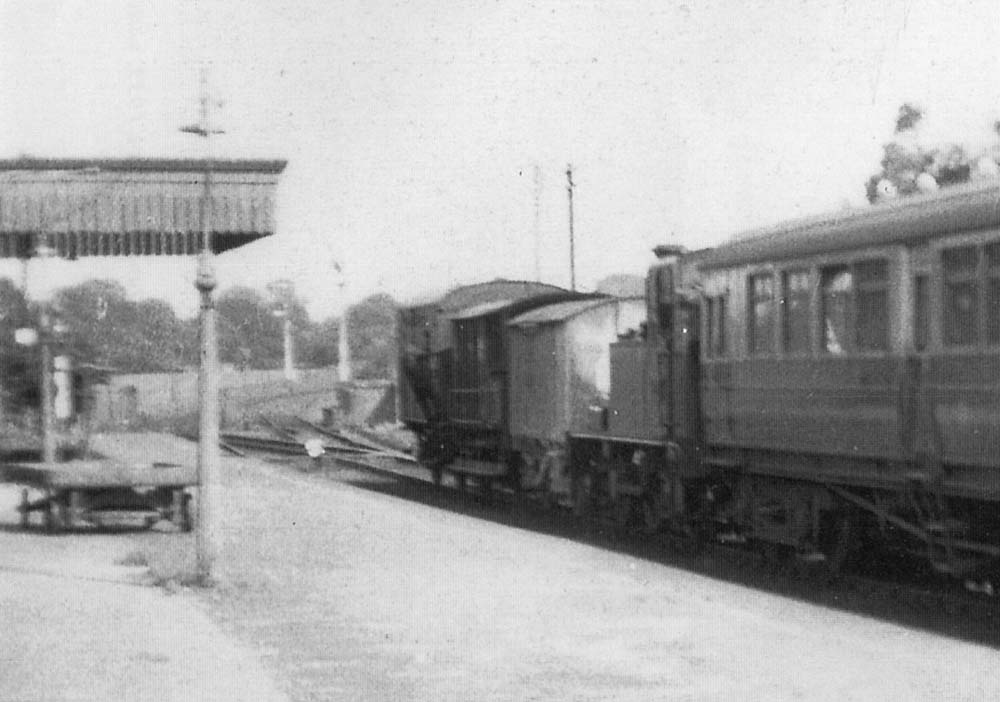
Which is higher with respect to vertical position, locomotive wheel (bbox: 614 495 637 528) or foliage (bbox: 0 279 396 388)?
foliage (bbox: 0 279 396 388)

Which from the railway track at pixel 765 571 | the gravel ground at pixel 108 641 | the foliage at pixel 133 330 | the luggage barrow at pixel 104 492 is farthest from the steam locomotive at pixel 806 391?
the foliage at pixel 133 330

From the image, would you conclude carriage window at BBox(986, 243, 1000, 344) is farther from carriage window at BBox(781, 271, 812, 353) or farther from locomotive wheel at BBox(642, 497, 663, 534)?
locomotive wheel at BBox(642, 497, 663, 534)

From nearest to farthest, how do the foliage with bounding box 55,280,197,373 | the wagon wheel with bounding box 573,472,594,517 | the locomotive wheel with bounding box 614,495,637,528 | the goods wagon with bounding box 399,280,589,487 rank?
the locomotive wheel with bounding box 614,495,637,528 < the wagon wheel with bounding box 573,472,594,517 < the goods wagon with bounding box 399,280,589,487 < the foliage with bounding box 55,280,197,373

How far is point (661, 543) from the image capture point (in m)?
18.6

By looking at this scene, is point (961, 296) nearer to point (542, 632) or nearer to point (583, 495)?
point (542, 632)

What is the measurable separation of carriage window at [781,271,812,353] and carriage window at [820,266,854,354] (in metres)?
0.27

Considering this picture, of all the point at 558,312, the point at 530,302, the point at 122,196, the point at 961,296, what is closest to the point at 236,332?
the point at 530,302

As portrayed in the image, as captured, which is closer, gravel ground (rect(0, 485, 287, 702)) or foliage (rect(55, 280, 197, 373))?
→ gravel ground (rect(0, 485, 287, 702))

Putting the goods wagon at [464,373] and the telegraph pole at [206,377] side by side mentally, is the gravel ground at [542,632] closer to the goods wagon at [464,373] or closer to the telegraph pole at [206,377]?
the telegraph pole at [206,377]

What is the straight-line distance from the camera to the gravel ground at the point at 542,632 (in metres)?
9.27

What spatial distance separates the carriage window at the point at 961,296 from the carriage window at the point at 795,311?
2.02 m

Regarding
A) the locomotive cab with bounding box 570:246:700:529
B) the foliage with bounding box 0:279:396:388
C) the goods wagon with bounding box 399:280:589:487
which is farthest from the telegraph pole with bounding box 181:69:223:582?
the foliage with bounding box 0:279:396:388

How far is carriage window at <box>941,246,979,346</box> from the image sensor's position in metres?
11.8

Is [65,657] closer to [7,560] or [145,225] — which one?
[7,560]
